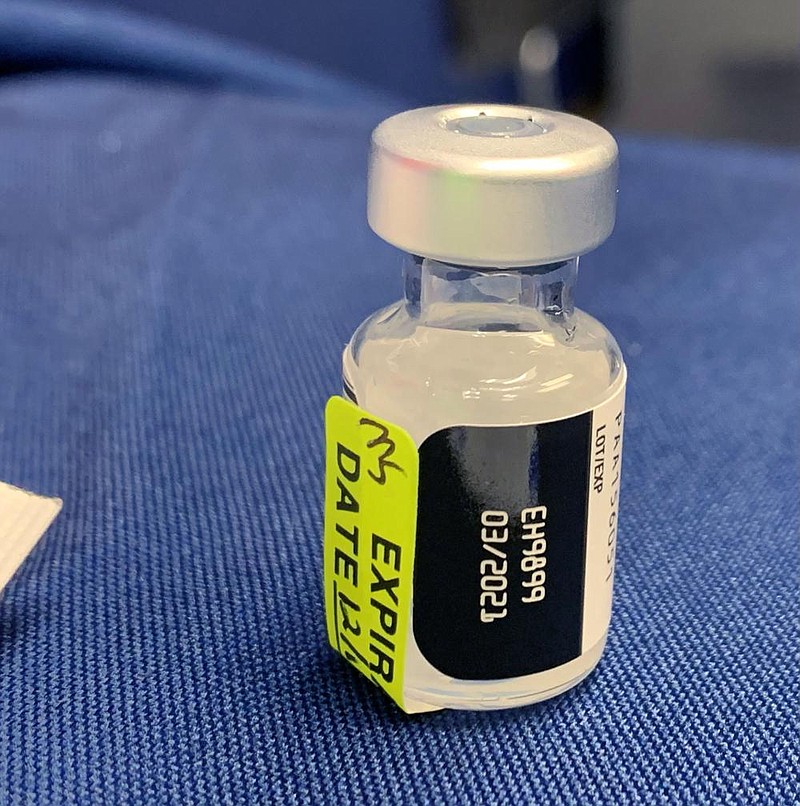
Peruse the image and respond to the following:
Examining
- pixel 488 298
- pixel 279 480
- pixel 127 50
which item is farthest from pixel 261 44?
pixel 488 298

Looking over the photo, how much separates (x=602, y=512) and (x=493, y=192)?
0.36ft

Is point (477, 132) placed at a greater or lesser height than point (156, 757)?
greater

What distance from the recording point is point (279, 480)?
48cm

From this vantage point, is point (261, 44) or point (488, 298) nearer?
point (488, 298)

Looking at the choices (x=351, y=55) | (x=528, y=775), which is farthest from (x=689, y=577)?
(x=351, y=55)

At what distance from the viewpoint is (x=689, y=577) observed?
0.41m

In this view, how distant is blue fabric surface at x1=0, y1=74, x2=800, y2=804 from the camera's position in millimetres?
318

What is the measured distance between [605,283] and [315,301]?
0.66 ft

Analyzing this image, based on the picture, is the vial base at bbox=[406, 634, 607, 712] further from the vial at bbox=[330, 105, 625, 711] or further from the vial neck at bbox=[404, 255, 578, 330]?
the vial neck at bbox=[404, 255, 578, 330]

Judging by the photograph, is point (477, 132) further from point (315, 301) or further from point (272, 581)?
point (315, 301)

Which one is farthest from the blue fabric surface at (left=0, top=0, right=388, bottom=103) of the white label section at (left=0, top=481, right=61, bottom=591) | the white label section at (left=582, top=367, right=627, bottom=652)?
the white label section at (left=582, top=367, right=627, bottom=652)

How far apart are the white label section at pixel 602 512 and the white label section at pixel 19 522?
0.64ft

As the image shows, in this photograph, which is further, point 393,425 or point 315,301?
point 315,301

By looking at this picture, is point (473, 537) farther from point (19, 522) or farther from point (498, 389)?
point (19, 522)
